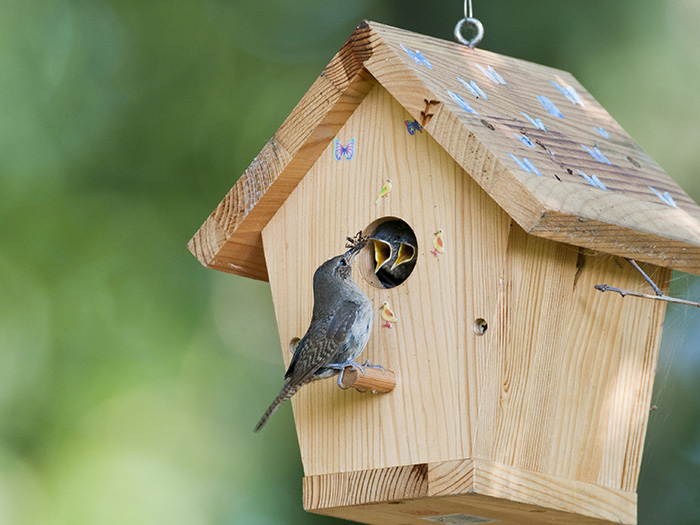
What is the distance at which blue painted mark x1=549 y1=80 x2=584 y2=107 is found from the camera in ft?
10.8

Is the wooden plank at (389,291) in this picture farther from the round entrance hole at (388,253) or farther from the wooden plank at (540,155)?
the wooden plank at (540,155)

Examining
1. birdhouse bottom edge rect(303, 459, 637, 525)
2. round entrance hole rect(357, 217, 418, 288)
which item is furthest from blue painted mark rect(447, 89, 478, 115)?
birdhouse bottom edge rect(303, 459, 637, 525)

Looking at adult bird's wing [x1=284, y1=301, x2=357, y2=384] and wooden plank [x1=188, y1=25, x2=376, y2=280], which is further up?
wooden plank [x1=188, y1=25, x2=376, y2=280]

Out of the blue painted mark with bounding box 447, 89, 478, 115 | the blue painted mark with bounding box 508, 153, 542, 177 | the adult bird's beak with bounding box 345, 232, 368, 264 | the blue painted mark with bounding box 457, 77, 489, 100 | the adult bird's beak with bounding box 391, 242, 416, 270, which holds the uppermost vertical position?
the blue painted mark with bounding box 457, 77, 489, 100

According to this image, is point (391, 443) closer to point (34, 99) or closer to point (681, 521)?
point (681, 521)

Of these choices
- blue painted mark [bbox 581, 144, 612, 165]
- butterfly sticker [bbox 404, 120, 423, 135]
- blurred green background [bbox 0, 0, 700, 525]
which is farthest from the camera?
blurred green background [bbox 0, 0, 700, 525]

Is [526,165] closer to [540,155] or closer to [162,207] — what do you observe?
[540,155]

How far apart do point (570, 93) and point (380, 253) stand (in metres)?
0.98

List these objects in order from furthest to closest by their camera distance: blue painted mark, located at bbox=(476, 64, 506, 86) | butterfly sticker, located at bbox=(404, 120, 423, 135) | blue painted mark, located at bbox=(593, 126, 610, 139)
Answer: blue painted mark, located at bbox=(593, 126, 610, 139)
blue painted mark, located at bbox=(476, 64, 506, 86)
butterfly sticker, located at bbox=(404, 120, 423, 135)

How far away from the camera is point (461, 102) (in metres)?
2.60

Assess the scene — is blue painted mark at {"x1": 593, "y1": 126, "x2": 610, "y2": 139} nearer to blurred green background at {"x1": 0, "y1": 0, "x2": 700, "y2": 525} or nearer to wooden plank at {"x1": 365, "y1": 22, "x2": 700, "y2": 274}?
wooden plank at {"x1": 365, "y1": 22, "x2": 700, "y2": 274}

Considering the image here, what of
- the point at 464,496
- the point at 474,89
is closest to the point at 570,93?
the point at 474,89

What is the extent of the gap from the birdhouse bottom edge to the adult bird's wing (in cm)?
34

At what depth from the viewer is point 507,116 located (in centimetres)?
271
